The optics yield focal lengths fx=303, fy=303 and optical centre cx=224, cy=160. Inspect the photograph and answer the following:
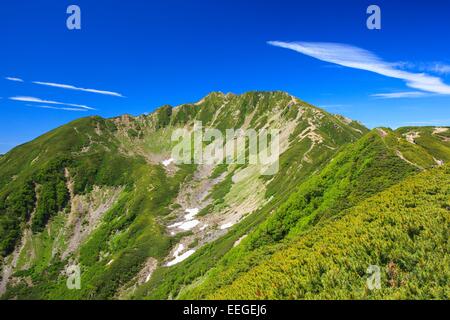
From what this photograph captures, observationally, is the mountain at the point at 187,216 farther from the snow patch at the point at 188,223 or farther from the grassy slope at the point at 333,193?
the snow patch at the point at 188,223

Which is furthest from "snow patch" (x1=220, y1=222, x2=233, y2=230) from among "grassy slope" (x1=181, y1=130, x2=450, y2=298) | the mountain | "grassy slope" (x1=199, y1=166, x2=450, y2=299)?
"grassy slope" (x1=199, y1=166, x2=450, y2=299)

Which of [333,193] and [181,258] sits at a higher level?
[333,193]

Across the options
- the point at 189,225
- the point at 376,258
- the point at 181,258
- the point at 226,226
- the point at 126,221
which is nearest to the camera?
the point at 376,258

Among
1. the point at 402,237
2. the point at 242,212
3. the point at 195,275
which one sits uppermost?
the point at 402,237

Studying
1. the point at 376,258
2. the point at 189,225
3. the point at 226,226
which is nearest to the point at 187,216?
the point at 189,225

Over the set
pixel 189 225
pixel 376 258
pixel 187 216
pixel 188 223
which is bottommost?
pixel 189 225

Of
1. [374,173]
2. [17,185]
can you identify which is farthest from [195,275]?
[17,185]

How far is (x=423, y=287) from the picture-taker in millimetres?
17984

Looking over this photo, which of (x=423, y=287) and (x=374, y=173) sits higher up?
(x=374, y=173)

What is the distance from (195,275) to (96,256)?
91.1 m

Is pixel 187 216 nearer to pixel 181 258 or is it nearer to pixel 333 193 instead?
pixel 181 258

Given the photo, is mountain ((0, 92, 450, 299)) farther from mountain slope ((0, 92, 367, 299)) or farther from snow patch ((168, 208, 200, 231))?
snow patch ((168, 208, 200, 231))

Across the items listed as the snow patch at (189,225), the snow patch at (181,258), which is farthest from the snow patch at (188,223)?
the snow patch at (181,258)

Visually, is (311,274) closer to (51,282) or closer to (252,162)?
(51,282)
